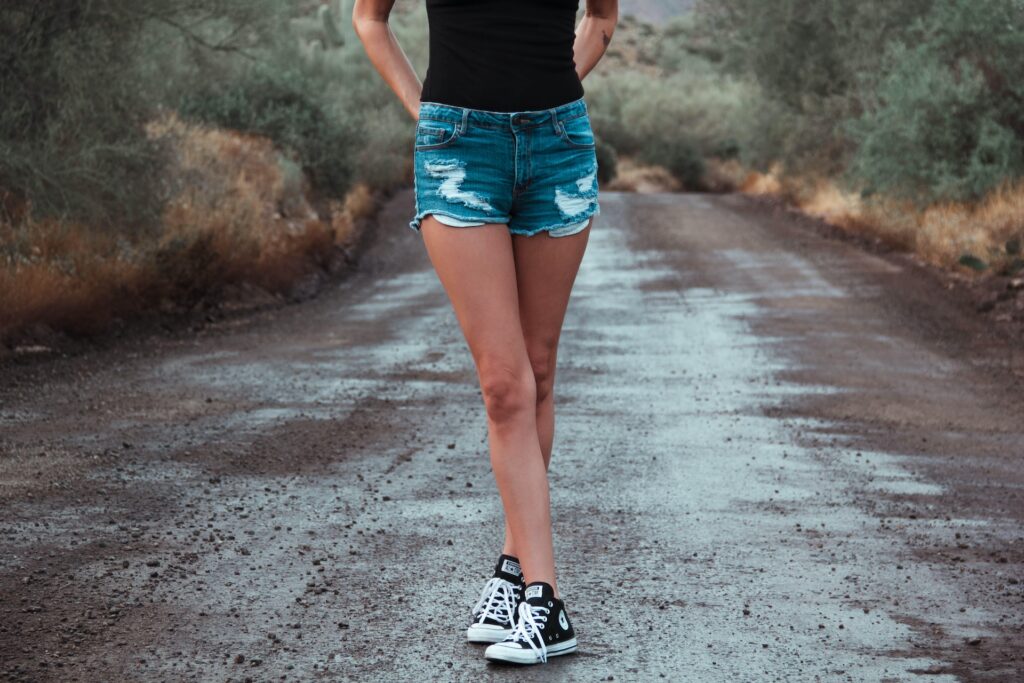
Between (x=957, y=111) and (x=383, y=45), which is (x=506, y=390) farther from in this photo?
(x=957, y=111)

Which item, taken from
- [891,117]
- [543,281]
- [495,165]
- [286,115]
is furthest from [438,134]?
[286,115]

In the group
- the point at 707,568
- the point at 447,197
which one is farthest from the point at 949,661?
the point at 447,197

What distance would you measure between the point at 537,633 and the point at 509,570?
351 mm

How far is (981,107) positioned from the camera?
60.9 ft

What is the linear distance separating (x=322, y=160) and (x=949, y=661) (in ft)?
61.8

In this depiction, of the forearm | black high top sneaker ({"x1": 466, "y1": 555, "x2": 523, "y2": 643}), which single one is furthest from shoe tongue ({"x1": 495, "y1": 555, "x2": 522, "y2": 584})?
the forearm

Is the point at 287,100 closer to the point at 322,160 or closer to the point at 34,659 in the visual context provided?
the point at 322,160

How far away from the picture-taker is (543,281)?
425 cm

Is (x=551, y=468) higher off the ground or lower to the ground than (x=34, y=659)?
lower

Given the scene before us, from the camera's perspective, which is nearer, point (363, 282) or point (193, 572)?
point (193, 572)

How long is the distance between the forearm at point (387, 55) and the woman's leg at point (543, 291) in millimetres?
583

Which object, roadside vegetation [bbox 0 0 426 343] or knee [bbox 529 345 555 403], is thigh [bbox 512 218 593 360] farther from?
roadside vegetation [bbox 0 0 426 343]

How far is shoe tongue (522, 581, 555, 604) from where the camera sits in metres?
4.10

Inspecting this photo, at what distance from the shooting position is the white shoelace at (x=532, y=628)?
4.05 metres
